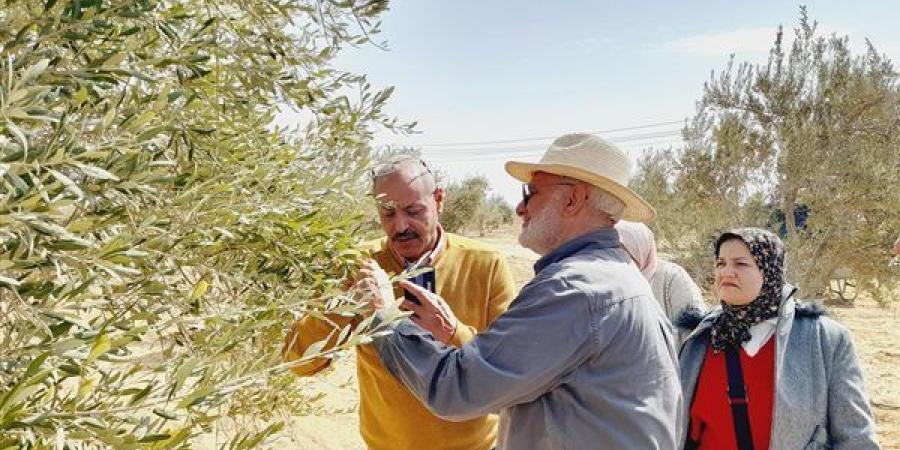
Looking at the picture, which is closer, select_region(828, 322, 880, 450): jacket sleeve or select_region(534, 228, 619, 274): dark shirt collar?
select_region(534, 228, 619, 274): dark shirt collar

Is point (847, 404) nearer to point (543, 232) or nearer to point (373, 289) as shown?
point (543, 232)

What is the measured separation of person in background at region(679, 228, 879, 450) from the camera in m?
3.18

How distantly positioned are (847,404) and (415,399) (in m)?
2.05

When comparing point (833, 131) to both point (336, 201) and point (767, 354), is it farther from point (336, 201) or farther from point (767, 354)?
point (336, 201)

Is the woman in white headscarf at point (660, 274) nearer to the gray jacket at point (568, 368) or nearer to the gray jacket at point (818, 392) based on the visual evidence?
the gray jacket at point (818, 392)

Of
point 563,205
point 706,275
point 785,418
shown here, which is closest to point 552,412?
point 563,205

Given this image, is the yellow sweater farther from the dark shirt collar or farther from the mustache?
the dark shirt collar

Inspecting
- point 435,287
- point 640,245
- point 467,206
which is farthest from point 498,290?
point 467,206

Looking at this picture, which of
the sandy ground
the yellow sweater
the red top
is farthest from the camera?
the sandy ground

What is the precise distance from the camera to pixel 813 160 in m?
11.2

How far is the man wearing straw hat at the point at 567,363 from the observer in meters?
2.01

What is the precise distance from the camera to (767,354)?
3.40m

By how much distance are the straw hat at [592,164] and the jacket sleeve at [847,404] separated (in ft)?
4.87

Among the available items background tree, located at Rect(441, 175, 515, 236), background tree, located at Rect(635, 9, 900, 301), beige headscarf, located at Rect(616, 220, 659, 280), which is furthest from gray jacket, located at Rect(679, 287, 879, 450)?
background tree, located at Rect(441, 175, 515, 236)
